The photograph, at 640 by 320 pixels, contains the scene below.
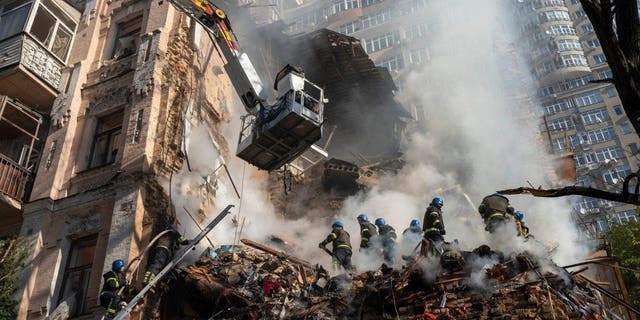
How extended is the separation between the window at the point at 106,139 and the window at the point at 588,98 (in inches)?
2086

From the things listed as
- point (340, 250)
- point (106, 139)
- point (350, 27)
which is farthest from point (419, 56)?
point (340, 250)

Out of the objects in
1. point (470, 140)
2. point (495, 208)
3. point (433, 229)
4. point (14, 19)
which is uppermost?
point (470, 140)

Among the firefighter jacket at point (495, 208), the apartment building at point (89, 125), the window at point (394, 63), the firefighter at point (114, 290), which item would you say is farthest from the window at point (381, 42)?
the firefighter at point (114, 290)

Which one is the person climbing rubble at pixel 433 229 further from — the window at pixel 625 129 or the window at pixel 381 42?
the window at pixel 625 129

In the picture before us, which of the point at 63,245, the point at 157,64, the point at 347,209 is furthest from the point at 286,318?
the point at 347,209

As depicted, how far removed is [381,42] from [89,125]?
95.2ft

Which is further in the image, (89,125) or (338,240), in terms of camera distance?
(89,125)

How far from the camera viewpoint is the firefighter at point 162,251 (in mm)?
10242

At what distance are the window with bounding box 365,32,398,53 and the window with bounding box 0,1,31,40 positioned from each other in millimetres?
27438

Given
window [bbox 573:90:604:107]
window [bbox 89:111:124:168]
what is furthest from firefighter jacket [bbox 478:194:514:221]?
window [bbox 573:90:604:107]

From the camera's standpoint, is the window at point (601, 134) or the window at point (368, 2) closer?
the window at point (368, 2)

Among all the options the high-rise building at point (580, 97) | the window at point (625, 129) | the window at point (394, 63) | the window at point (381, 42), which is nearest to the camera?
the window at point (394, 63)

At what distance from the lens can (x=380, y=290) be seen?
363 inches

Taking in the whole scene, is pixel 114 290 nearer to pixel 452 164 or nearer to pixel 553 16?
pixel 452 164
